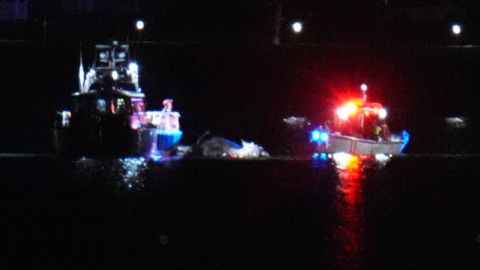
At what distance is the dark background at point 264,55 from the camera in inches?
1480

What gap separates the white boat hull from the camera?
20.4 m

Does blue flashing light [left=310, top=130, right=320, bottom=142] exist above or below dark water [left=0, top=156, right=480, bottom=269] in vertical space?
above

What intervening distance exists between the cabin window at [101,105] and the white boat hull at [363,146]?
5.71m

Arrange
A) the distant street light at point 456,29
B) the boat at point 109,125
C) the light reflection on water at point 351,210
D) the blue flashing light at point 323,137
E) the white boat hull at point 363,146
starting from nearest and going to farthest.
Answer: the light reflection on water at point 351,210, the boat at point 109,125, the white boat hull at point 363,146, the blue flashing light at point 323,137, the distant street light at point 456,29

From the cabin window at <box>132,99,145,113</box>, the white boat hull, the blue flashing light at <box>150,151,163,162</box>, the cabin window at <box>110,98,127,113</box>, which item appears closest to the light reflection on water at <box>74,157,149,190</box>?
the blue flashing light at <box>150,151,163,162</box>

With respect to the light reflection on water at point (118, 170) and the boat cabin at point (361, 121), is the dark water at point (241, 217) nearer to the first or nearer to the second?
the light reflection on water at point (118, 170)

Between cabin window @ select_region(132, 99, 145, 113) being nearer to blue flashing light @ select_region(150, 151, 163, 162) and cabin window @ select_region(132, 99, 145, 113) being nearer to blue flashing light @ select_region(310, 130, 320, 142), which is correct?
blue flashing light @ select_region(150, 151, 163, 162)

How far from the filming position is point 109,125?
20.1 metres

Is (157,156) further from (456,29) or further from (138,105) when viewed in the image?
(456,29)

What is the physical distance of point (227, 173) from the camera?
50.9ft

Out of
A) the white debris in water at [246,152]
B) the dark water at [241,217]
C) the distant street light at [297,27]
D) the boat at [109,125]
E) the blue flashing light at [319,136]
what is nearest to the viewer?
the dark water at [241,217]

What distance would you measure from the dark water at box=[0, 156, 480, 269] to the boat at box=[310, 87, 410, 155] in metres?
3.90

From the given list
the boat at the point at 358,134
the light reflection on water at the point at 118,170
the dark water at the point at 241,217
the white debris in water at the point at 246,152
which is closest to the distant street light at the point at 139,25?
the boat at the point at 358,134

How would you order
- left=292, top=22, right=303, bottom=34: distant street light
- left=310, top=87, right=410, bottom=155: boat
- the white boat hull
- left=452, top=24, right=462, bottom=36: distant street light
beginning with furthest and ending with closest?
left=452, top=24, right=462, bottom=36: distant street light, left=292, top=22, right=303, bottom=34: distant street light, left=310, top=87, right=410, bottom=155: boat, the white boat hull
